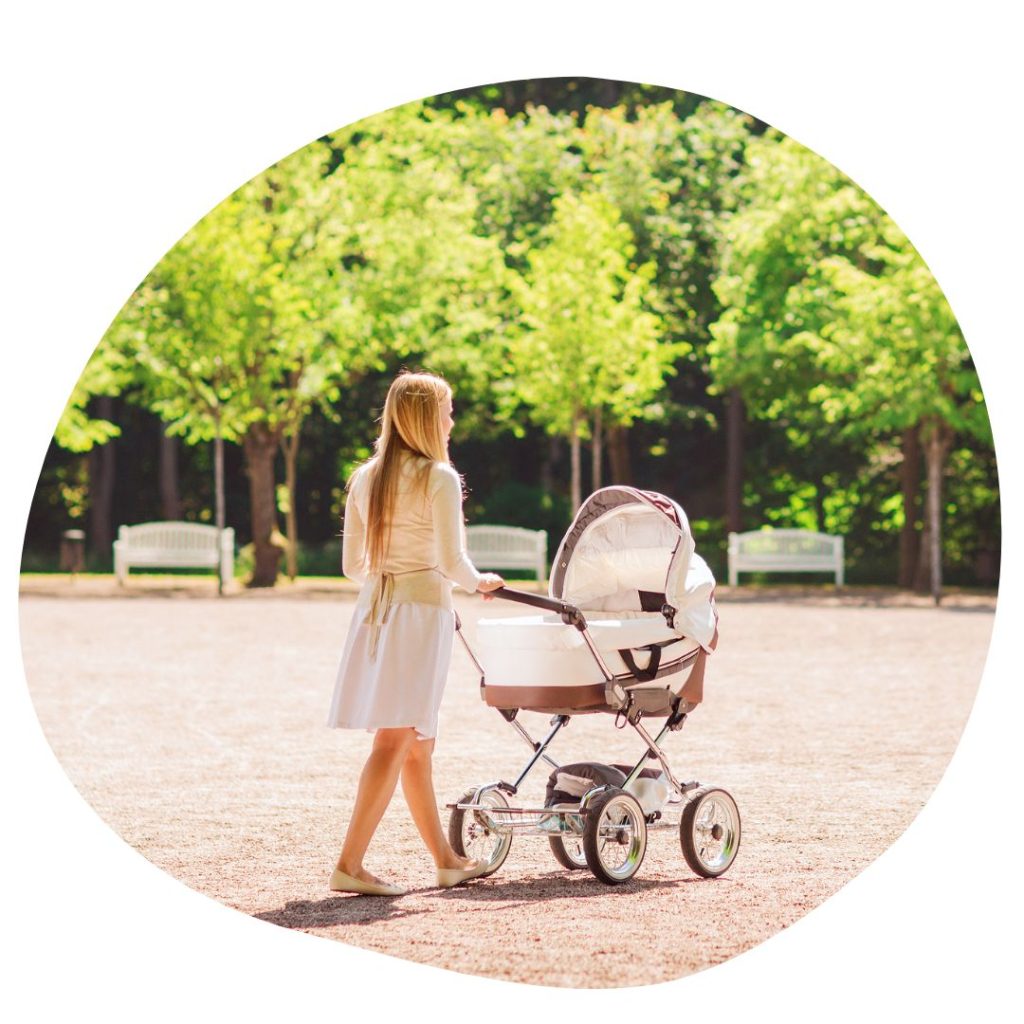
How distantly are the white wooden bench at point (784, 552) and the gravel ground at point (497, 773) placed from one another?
7441 mm

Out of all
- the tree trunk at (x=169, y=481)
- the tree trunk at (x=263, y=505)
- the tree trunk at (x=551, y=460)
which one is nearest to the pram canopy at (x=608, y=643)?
the tree trunk at (x=263, y=505)

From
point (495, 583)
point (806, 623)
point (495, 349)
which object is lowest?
point (806, 623)

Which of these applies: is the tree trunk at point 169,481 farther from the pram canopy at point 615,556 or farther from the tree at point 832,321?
the pram canopy at point 615,556

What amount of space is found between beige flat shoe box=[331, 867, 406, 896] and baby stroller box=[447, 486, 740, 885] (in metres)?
0.40

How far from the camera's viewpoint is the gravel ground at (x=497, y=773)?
499 cm

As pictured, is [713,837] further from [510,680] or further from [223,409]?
[223,409]

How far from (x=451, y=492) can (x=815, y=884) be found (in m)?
1.68

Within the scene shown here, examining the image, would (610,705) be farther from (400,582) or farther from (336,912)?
(336,912)

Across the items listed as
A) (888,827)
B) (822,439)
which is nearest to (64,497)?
(822,439)

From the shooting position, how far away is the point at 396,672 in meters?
5.21

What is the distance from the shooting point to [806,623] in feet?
56.3

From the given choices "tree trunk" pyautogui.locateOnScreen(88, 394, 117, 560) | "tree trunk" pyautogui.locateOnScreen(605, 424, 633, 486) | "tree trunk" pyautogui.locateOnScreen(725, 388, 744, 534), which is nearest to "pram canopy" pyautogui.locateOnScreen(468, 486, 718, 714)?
"tree trunk" pyautogui.locateOnScreen(725, 388, 744, 534)

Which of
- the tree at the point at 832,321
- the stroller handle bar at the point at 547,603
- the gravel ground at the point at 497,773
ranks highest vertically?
the tree at the point at 832,321

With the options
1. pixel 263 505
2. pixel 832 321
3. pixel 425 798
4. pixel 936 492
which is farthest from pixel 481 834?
pixel 832 321
